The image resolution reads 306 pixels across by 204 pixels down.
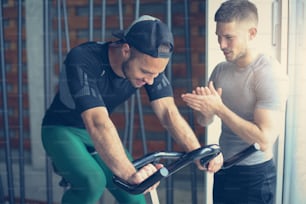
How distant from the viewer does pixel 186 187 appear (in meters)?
1.43

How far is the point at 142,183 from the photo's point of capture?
124 cm

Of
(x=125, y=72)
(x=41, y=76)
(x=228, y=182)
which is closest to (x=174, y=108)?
(x=125, y=72)

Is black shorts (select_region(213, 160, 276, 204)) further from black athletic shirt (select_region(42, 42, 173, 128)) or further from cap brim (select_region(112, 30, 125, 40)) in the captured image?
cap brim (select_region(112, 30, 125, 40))

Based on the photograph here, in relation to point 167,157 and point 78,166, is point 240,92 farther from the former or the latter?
point 78,166

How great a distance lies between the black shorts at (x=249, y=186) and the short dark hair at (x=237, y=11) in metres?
0.56

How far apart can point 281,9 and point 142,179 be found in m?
0.80

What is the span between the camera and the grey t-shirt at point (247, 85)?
1.38 m

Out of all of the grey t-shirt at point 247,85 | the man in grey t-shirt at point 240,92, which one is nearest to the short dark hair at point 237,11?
the man in grey t-shirt at point 240,92

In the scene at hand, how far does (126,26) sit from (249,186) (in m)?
0.78

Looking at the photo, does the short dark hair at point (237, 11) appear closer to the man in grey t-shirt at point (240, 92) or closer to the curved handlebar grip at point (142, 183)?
the man in grey t-shirt at point (240, 92)

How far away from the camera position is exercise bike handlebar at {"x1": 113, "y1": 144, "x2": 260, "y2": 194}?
124 centimetres

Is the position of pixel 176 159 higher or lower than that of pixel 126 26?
lower

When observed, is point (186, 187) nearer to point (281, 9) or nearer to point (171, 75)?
point (171, 75)

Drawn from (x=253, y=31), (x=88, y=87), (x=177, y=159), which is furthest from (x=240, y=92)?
(x=88, y=87)
